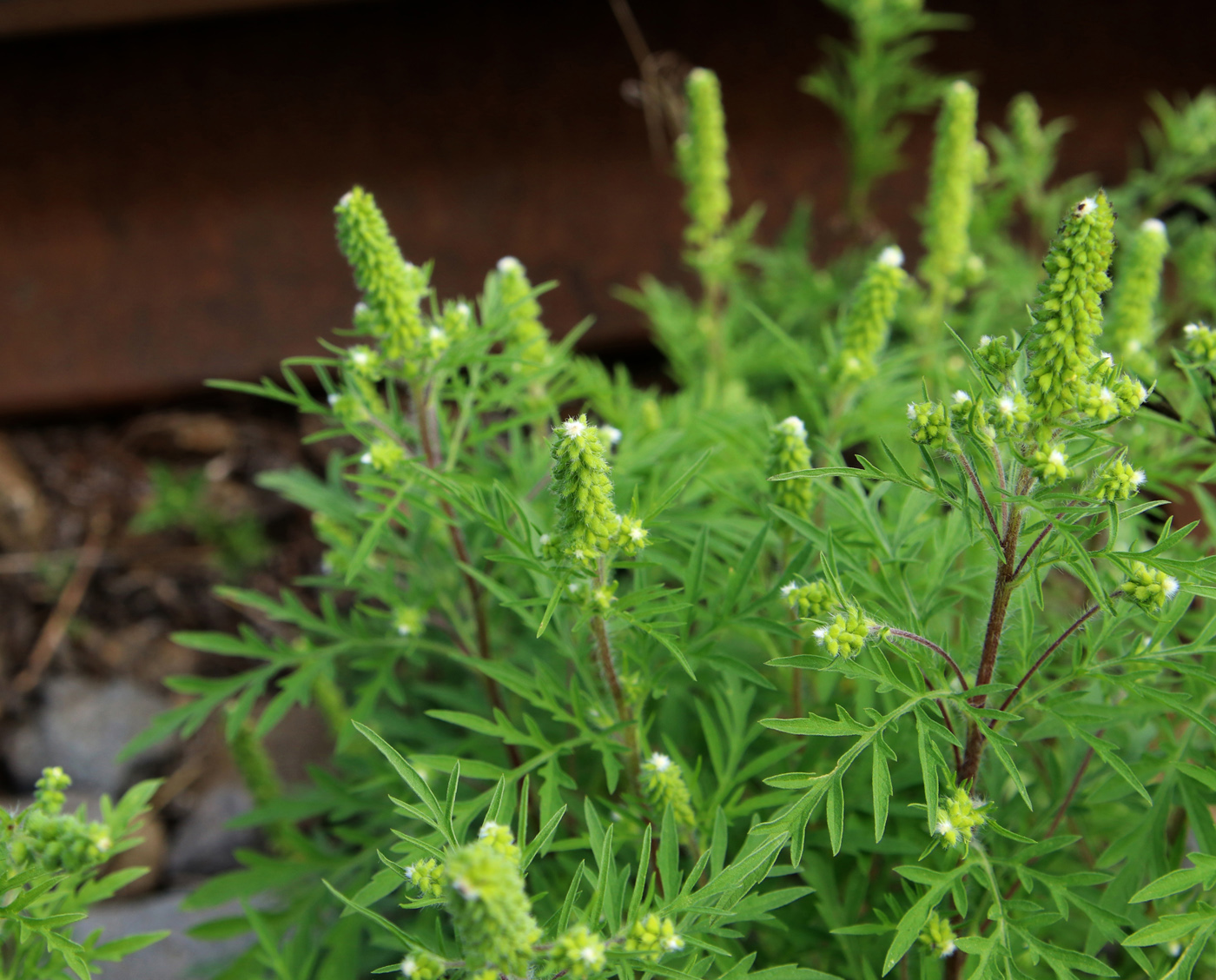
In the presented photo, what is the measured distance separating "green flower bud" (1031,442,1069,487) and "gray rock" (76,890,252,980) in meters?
2.18

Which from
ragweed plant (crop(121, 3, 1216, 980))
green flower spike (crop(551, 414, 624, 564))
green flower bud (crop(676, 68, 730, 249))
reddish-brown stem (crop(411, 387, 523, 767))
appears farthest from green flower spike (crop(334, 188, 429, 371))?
green flower bud (crop(676, 68, 730, 249))

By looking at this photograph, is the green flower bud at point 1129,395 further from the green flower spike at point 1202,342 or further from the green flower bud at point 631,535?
the green flower bud at point 631,535

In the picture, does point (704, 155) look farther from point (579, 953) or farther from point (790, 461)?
point (579, 953)

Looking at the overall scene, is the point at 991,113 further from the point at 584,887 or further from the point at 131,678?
the point at 131,678

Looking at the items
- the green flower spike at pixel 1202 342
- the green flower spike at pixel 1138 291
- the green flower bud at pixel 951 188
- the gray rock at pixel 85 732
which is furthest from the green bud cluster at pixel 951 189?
the gray rock at pixel 85 732

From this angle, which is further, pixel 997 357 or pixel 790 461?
pixel 790 461

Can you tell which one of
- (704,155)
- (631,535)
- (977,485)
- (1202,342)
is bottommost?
(631,535)

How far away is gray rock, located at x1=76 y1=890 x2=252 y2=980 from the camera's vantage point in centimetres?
247

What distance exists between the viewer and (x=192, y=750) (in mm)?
3264

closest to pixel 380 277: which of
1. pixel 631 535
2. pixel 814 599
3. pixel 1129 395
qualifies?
pixel 631 535

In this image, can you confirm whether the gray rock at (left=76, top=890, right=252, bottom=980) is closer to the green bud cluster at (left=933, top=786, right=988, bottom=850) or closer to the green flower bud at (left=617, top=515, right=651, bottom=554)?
the green flower bud at (left=617, top=515, right=651, bottom=554)

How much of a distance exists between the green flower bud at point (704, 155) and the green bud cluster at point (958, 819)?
1.82 metres

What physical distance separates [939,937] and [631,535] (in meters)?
0.71

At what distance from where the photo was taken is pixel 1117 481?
115 cm
